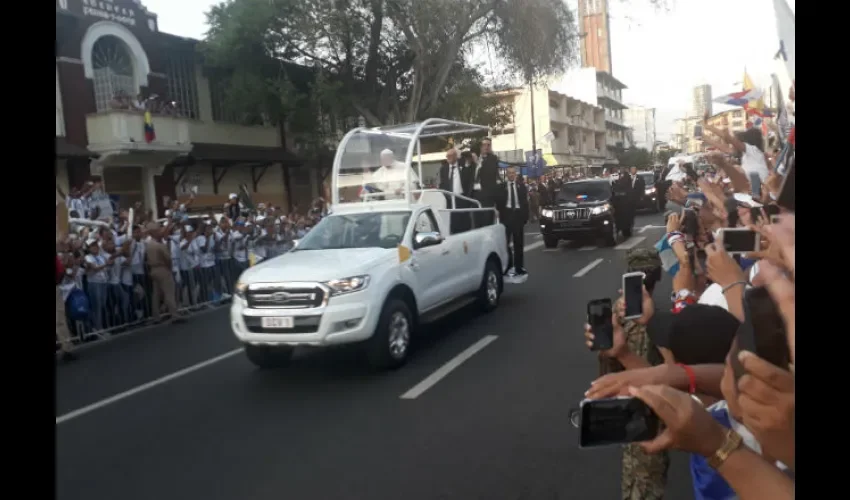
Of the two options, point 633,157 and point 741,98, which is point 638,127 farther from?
point 741,98

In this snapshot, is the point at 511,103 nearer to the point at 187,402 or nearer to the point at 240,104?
the point at 240,104

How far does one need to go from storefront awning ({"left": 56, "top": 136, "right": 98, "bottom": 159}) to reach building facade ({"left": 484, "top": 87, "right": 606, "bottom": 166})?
32.0 metres

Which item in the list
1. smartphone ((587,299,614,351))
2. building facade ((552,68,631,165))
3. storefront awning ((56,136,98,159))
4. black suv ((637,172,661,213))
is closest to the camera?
smartphone ((587,299,614,351))

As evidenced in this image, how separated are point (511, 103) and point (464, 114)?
4516 mm

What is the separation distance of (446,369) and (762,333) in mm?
5058

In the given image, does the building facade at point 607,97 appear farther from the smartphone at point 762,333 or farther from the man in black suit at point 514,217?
the smartphone at point 762,333

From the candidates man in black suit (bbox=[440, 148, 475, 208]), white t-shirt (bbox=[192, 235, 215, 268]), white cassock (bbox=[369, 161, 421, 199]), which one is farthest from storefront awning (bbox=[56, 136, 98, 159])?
white cassock (bbox=[369, 161, 421, 199])

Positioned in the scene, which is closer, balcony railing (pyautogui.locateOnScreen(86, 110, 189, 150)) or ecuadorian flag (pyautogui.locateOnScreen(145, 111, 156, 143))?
balcony railing (pyautogui.locateOnScreen(86, 110, 189, 150))

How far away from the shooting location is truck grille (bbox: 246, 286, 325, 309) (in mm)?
6586

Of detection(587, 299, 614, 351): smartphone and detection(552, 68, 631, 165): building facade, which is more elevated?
detection(552, 68, 631, 165): building facade

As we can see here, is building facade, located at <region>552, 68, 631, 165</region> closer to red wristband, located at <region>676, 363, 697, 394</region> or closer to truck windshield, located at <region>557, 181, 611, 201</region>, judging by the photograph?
truck windshield, located at <region>557, 181, 611, 201</region>

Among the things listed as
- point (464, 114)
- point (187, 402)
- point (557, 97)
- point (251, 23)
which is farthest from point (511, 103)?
point (557, 97)

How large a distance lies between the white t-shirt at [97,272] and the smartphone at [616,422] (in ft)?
32.1
